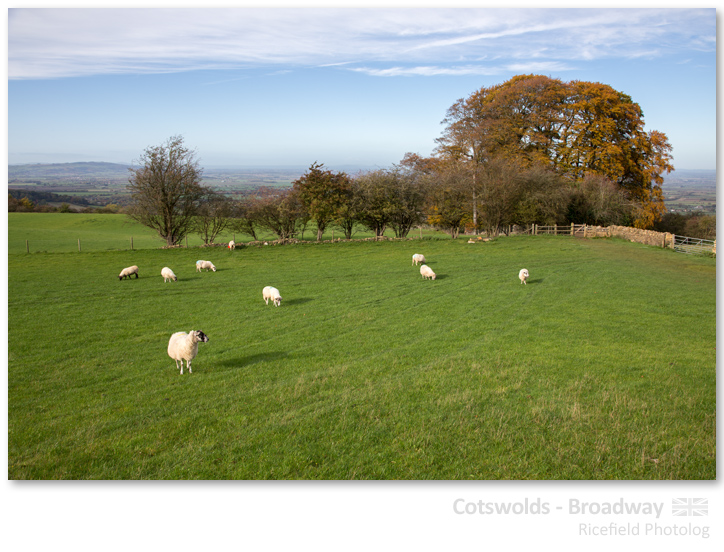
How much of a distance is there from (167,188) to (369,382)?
27.3 meters

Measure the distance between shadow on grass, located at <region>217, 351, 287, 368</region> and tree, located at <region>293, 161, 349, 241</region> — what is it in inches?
911

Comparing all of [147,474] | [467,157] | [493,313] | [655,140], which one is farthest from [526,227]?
[147,474]

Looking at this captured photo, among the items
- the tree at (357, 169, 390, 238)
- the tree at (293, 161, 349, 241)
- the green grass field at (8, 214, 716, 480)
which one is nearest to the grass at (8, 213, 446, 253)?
the tree at (293, 161, 349, 241)

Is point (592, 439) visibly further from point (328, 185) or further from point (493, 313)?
point (328, 185)

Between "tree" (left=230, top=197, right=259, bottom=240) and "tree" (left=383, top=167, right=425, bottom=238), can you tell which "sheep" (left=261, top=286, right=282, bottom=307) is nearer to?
"tree" (left=383, top=167, right=425, bottom=238)

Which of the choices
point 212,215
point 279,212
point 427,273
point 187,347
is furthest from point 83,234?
point 187,347

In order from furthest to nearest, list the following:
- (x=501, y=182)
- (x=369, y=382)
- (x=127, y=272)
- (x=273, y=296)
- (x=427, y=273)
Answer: (x=501, y=182) → (x=127, y=272) → (x=427, y=273) → (x=273, y=296) → (x=369, y=382)

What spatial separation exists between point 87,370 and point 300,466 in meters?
5.79

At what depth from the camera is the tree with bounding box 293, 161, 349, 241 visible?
32.7 meters

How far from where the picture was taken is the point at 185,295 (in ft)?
56.8
